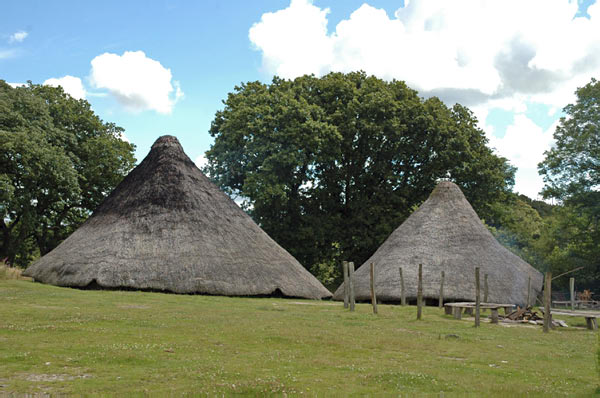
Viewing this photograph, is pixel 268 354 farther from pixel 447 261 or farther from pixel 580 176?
pixel 580 176

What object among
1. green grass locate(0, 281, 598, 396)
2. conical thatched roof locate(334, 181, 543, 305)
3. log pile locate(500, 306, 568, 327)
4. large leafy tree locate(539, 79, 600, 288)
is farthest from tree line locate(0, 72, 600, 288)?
green grass locate(0, 281, 598, 396)

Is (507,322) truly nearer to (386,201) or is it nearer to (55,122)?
(386,201)

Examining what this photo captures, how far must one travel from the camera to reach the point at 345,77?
40.6 m

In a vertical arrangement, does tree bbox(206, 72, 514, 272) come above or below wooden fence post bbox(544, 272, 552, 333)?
above

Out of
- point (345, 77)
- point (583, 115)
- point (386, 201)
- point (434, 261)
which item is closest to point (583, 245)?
point (583, 115)

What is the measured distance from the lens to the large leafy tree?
37.2m

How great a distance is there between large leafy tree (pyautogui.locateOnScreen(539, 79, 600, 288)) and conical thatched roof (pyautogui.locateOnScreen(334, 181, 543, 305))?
892 cm

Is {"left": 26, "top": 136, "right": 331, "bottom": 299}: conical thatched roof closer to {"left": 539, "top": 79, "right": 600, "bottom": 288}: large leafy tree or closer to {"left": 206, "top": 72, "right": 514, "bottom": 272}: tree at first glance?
{"left": 206, "top": 72, "right": 514, "bottom": 272}: tree

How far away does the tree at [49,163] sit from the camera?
101 feet

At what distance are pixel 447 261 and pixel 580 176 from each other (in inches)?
647

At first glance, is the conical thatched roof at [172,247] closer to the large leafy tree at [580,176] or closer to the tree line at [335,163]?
the tree line at [335,163]

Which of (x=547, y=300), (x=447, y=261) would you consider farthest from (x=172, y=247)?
(x=547, y=300)

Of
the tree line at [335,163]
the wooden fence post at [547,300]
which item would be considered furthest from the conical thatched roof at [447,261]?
the wooden fence post at [547,300]

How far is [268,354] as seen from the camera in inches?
406
